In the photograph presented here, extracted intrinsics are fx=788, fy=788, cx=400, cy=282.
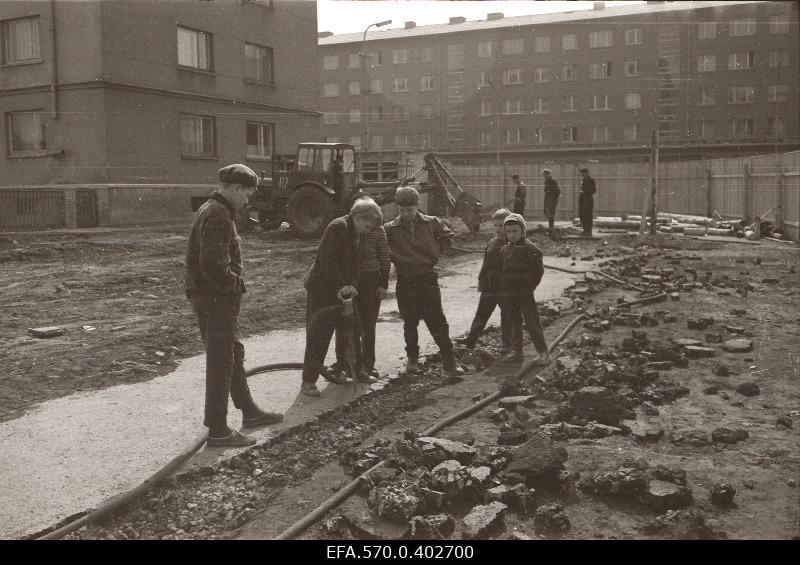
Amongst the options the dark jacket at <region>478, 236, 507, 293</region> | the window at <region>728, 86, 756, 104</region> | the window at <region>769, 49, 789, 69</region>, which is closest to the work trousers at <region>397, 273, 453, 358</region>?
the dark jacket at <region>478, 236, 507, 293</region>

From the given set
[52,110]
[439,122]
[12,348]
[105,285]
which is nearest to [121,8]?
[52,110]

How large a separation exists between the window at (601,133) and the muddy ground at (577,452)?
170ft

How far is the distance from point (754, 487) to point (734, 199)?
25.3 meters

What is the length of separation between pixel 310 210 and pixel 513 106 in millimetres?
45009

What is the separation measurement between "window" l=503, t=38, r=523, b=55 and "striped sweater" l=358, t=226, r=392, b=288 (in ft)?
190

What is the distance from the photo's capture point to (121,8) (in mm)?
23297

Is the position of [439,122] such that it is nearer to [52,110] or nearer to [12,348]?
[52,110]

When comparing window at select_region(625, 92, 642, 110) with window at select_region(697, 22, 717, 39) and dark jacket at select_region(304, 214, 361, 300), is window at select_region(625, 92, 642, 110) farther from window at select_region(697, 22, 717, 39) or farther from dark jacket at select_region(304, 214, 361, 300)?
dark jacket at select_region(304, 214, 361, 300)

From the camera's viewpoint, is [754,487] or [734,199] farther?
[734,199]

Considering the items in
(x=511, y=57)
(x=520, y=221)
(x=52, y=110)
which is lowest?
(x=520, y=221)

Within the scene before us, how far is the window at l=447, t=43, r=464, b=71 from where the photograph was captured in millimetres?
63500

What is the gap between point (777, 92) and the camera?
5625cm

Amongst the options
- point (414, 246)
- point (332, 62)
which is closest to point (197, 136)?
point (414, 246)

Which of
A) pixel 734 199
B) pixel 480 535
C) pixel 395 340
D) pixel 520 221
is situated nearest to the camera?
pixel 480 535
